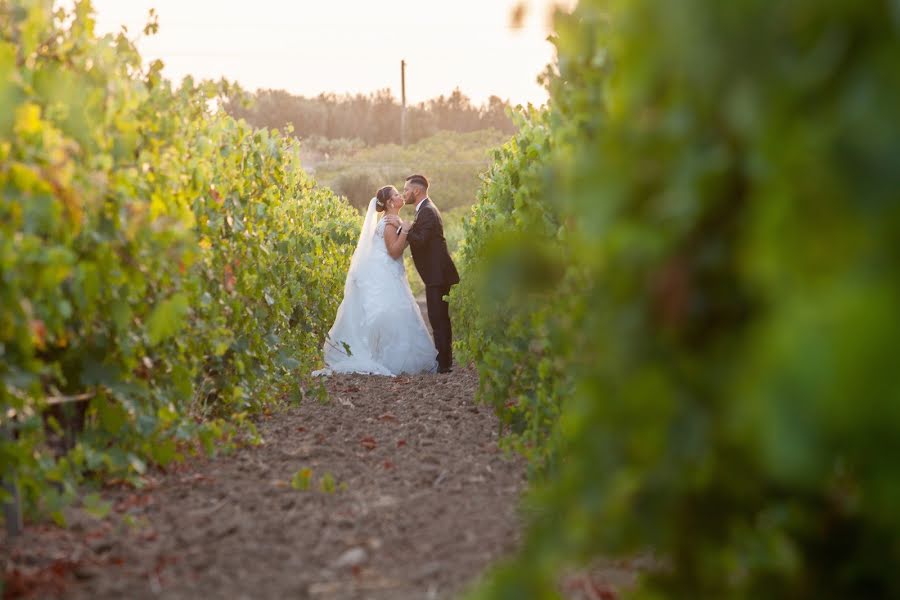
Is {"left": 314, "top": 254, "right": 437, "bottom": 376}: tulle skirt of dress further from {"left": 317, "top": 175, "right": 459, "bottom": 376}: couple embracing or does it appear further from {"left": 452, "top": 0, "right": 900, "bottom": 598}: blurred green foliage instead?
→ {"left": 452, "top": 0, "right": 900, "bottom": 598}: blurred green foliage

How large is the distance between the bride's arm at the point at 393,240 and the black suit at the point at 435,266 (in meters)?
0.10

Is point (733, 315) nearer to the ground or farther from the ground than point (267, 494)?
farther from the ground

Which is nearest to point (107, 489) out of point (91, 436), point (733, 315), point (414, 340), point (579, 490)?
point (91, 436)

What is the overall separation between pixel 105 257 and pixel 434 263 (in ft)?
26.8

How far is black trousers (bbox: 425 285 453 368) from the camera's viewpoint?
11.7 meters

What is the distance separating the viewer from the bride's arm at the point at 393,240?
39.1ft

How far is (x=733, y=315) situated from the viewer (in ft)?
5.49

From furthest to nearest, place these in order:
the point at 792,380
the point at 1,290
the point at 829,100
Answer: the point at 1,290
the point at 829,100
the point at 792,380

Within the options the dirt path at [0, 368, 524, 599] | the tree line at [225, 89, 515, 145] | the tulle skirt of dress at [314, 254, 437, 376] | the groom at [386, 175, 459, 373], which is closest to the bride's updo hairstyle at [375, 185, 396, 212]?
the groom at [386, 175, 459, 373]

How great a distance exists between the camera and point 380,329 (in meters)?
11.6

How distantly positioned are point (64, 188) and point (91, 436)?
4.65 ft

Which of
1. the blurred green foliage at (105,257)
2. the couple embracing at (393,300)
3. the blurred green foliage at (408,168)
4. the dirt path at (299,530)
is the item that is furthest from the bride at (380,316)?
the blurred green foliage at (408,168)

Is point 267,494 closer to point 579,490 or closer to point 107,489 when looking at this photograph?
point 107,489

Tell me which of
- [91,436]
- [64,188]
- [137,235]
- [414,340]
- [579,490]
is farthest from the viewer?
[414,340]
